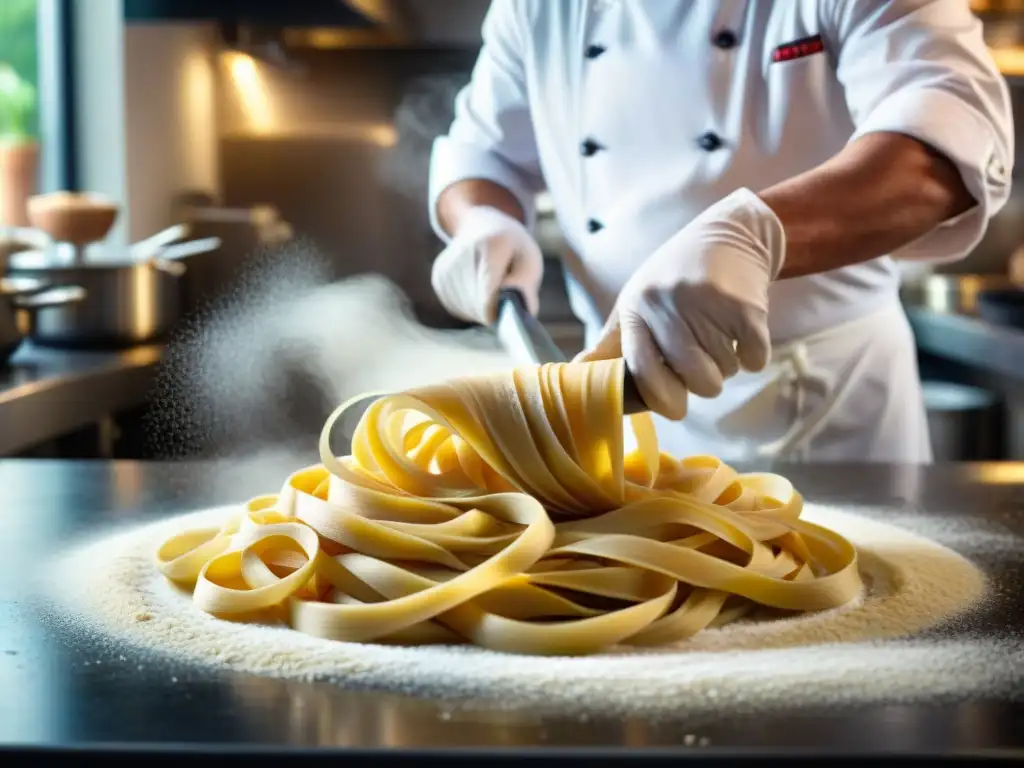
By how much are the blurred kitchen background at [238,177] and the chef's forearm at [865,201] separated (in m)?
1.35

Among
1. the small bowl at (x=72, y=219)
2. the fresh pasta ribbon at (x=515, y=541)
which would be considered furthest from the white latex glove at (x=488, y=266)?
the small bowl at (x=72, y=219)

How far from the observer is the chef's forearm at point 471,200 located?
2.26 metres

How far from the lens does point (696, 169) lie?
83.1 inches

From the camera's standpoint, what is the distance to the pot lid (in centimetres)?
239

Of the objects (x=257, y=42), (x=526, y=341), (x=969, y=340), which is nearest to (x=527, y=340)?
(x=526, y=341)

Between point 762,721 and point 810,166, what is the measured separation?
1.38m

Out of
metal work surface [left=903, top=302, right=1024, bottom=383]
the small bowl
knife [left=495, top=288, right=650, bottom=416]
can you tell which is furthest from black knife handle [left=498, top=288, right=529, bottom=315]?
metal work surface [left=903, top=302, right=1024, bottom=383]

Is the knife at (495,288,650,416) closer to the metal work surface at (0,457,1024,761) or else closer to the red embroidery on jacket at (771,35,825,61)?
the metal work surface at (0,457,1024,761)

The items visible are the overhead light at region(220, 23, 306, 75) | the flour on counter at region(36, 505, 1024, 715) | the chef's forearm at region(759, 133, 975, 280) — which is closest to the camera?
the flour on counter at region(36, 505, 1024, 715)

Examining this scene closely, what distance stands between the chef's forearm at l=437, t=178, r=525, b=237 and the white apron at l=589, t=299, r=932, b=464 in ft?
1.57

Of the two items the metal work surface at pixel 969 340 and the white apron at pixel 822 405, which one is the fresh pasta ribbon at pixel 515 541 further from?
the metal work surface at pixel 969 340

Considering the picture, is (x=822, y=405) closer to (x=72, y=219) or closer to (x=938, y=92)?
(x=938, y=92)

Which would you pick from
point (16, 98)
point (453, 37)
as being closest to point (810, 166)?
point (16, 98)

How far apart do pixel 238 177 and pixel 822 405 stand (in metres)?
3.32
